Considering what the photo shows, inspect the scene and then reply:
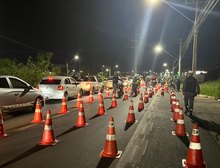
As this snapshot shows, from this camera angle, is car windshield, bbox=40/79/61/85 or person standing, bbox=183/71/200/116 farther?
car windshield, bbox=40/79/61/85

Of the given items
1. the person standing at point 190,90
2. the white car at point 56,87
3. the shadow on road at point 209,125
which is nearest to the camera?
the shadow on road at point 209,125

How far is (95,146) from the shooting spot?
25.5 feet

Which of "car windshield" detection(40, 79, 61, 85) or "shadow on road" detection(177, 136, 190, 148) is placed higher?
"car windshield" detection(40, 79, 61, 85)

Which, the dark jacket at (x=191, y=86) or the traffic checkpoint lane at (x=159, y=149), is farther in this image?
the dark jacket at (x=191, y=86)

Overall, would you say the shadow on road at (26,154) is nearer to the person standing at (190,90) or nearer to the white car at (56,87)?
the person standing at (190,90)

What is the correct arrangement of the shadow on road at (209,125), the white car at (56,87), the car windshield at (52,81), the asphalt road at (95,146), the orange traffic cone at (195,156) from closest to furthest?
the orange traffic cone at (195,156) → the asphalt road at (95,146) → the shadow on road at (209,125) → the white car at (56,87) → the car windshield at (52,81)

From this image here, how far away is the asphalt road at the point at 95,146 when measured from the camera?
640 centimetres

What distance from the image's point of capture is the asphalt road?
640cm

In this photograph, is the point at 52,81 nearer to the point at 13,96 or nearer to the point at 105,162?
the point at 13,96

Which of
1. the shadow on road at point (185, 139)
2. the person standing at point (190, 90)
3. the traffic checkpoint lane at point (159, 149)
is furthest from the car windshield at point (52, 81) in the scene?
the shadow on road at point (185, 139)

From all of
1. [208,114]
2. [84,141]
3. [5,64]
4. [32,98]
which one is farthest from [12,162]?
[5,64]

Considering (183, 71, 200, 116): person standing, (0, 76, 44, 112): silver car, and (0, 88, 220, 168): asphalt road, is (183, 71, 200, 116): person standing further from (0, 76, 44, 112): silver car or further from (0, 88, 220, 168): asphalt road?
(0, 76, 44, 112): silver car

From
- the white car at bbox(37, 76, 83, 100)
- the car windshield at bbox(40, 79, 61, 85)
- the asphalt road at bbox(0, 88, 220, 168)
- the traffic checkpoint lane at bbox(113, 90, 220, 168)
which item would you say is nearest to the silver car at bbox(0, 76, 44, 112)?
the asphalt road at bbox(0, 88, 220, 168)

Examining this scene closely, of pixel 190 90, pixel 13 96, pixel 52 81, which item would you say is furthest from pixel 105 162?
pixel 52 81
